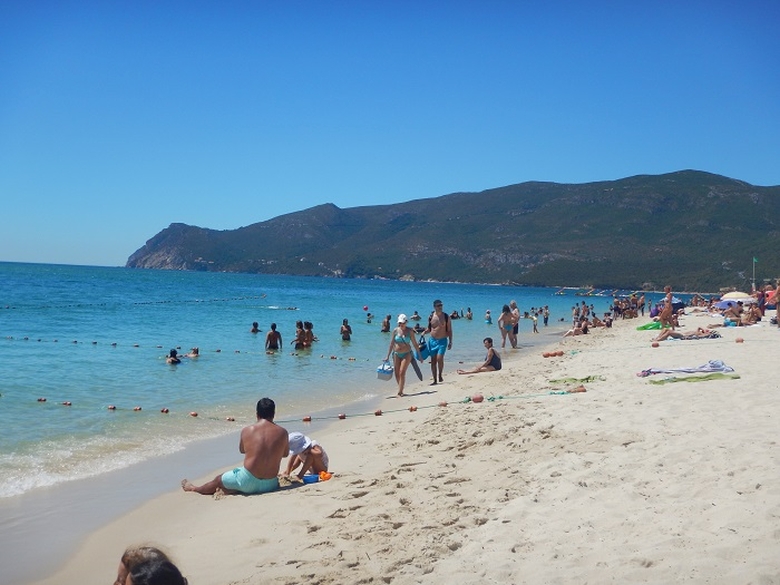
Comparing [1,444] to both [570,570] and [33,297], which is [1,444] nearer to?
[570,570]

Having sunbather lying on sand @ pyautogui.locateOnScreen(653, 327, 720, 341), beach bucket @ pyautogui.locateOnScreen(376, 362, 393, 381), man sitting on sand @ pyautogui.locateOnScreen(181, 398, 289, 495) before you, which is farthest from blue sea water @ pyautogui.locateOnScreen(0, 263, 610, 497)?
sunbather lying on sand @ pyautogui.locateOnScreen(653, 327, 720, 341)

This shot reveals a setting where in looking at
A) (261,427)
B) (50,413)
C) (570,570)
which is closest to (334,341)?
(50,413)

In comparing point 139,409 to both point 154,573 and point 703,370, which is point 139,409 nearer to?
point 154,573

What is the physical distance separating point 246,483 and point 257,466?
197mm

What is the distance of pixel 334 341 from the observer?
84.9ft

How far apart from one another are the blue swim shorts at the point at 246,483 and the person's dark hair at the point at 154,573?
402 cm

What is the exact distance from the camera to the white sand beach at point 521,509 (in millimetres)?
4152

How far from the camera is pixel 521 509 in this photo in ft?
16.8

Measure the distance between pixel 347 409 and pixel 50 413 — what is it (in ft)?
16.4

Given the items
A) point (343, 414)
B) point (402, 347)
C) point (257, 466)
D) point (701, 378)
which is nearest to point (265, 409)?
point (257, 466)

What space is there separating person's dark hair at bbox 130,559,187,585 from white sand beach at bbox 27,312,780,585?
12.1 inches

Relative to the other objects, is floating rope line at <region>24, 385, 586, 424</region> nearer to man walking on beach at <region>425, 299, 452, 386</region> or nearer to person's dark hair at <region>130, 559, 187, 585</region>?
man walking on beach at <region>425, 299, 452, 386</region>

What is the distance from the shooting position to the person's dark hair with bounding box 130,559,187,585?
2.73 m

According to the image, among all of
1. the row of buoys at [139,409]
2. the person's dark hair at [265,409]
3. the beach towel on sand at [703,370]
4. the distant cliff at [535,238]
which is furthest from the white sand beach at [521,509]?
the distant cliff at [535,238]
